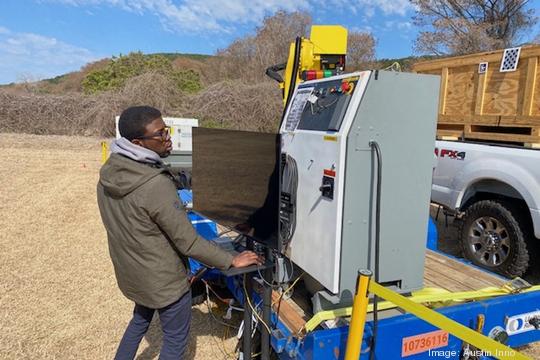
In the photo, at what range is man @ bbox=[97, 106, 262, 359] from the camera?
2.25 meters

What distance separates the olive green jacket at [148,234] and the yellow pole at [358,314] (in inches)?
32.1

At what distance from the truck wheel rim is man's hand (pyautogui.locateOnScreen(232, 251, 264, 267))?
310 cm

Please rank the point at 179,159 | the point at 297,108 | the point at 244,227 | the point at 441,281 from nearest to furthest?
the point at 244,227 → the point at 297,108 → the point at 441,281 → the point at 179,159

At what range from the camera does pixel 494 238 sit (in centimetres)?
443

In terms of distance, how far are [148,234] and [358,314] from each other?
49.0 inches

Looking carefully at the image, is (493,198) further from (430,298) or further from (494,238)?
(430,298)

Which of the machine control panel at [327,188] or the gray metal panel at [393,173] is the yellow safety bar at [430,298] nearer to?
the gray metal panel at [393,173]

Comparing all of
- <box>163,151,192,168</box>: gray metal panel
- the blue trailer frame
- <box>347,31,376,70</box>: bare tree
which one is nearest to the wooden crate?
the blue trailer frame

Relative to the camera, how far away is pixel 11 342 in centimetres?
350

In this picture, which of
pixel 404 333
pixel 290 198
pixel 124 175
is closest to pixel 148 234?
pixel 124 175

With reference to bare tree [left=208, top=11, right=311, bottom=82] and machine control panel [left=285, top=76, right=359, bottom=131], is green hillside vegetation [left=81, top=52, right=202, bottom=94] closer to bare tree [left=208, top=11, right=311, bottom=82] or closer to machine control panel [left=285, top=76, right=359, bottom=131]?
bare tree [left=208, top=11, right=311, bottom=82]

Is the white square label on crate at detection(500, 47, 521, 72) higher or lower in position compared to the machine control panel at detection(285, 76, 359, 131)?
higher

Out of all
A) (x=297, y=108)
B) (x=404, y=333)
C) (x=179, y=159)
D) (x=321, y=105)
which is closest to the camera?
(x=404, y=333)

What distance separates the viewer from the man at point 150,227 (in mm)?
2250
